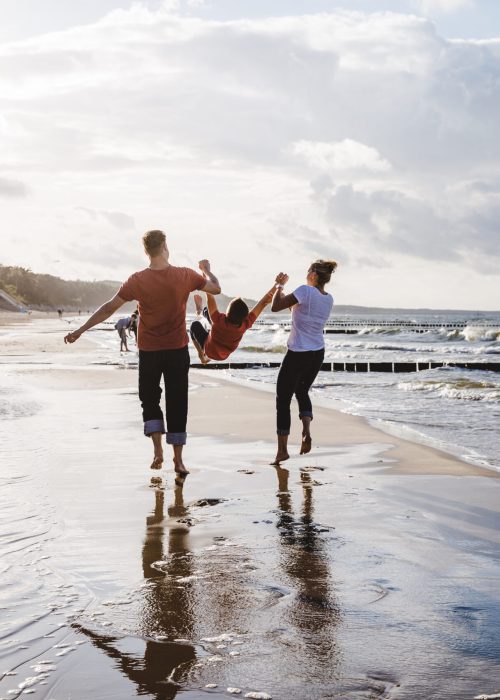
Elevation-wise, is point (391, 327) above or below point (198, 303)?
above

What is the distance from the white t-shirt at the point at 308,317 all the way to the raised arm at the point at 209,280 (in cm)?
99

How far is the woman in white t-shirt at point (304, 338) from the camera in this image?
7.22 meters

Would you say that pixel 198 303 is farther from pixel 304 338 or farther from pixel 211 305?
pixel 304 338

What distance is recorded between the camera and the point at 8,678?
8.83 ft

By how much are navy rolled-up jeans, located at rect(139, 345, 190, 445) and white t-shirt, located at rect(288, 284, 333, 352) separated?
4.20 ft

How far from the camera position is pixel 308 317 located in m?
7.25

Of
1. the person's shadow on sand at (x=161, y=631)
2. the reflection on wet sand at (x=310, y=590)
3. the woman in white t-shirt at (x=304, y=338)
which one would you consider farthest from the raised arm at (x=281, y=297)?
the person's shadow on sand at (x=161, y=631)

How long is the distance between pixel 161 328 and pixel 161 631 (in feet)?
11.2

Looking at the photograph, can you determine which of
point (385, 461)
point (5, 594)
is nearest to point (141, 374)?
point (385, 461)

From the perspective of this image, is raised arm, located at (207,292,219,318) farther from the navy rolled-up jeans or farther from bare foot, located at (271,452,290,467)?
bare foot, located at (271,452,290,467)

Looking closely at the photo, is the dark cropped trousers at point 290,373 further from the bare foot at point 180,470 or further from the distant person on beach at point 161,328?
the bare foot at point 180,470

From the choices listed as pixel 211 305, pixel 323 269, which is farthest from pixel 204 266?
pixel 323 269

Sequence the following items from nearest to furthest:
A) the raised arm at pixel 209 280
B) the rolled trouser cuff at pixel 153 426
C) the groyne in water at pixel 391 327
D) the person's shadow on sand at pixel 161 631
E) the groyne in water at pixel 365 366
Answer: the person's shadow on sand at pixel 161 631 < the raised arm at pixel 209 280 < the rolled trouser cuff at pixel 153 426 < the groyne in water at pixel 365 366 < the groyne in water at pixel 391 327

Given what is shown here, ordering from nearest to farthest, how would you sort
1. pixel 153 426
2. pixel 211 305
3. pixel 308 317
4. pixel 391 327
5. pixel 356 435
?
pixel 153 426 < pixel 211 305 < pixel 308 317 < pixel 356 435 < pixel 391 327
